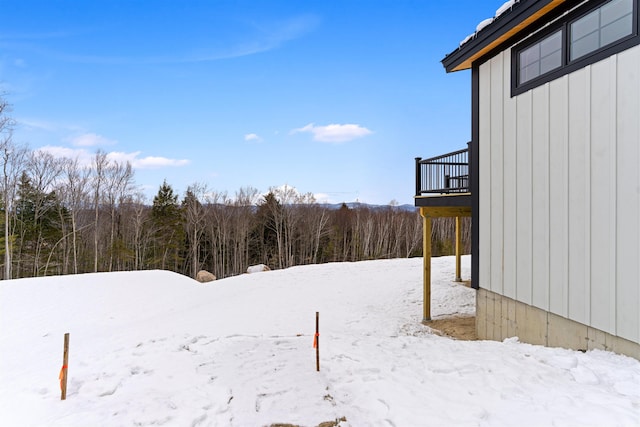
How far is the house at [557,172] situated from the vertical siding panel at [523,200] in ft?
0.08

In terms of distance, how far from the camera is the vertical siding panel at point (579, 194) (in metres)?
4.06

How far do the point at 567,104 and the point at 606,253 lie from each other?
1932 mm

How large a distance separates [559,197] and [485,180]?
6.04 ft

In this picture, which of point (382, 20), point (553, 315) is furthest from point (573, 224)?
point (382, 20)

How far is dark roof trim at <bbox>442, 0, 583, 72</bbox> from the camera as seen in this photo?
182 inches

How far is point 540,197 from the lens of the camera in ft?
16.0

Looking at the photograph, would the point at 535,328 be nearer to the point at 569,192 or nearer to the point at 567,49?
the point at 569,192

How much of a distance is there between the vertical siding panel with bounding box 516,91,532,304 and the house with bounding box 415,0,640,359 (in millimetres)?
23

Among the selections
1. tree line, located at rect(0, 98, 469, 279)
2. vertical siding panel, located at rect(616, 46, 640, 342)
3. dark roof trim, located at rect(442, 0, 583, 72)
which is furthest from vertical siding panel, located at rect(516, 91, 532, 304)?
tree line, located at rect(0, 98, 469, 279)

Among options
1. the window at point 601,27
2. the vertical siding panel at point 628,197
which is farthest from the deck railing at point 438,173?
the vertical siding panel at point 628,197

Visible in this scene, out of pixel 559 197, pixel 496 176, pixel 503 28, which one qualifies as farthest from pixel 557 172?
pixel 503 28

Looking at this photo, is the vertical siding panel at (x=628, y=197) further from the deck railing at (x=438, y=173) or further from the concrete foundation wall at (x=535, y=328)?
the deck railing at (x=438, y=173)

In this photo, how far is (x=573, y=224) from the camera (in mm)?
4270

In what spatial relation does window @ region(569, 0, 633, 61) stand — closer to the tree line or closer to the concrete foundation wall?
the concrete foundation wall
